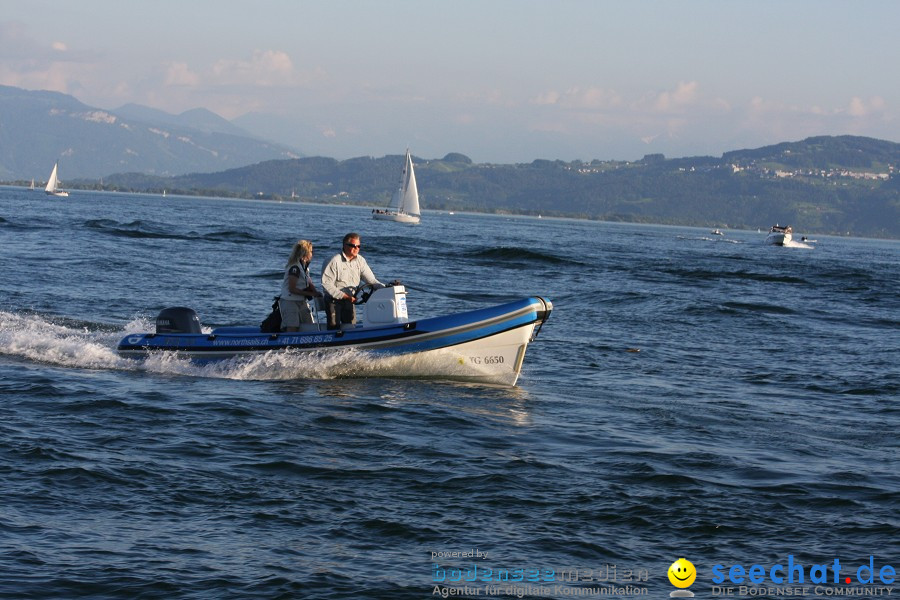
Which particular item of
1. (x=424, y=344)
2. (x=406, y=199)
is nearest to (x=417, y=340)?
(x=424, y=344)

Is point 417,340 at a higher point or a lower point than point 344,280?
lower

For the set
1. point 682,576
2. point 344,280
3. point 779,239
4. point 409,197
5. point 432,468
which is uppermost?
point 409,197

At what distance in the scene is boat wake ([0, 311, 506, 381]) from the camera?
47.5 ft

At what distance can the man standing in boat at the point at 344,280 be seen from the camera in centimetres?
1416

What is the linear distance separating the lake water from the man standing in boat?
0.69 metres

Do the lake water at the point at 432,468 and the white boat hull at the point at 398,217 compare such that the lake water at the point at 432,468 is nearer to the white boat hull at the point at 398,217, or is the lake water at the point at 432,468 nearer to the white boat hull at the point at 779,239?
the white boat hull at the point at 779,239

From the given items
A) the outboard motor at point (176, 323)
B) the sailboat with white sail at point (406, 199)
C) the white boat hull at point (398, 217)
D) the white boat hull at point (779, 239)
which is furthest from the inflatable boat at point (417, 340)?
the sailboat with white sail at point (406, 199)

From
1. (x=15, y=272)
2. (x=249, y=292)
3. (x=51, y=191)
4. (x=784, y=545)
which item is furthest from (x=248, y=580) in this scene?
(x=51, y=191)

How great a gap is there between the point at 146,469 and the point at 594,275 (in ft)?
107

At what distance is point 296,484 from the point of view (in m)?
8.99

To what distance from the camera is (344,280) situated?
14.3 m

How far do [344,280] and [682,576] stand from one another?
8132 mm

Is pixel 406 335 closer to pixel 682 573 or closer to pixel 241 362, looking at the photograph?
pixel 241 362

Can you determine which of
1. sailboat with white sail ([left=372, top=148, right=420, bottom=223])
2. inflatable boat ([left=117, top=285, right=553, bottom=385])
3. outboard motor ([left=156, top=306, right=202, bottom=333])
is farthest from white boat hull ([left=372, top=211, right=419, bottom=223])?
inflatable boat ([left=117, top=285, right=553, bottom=385])
